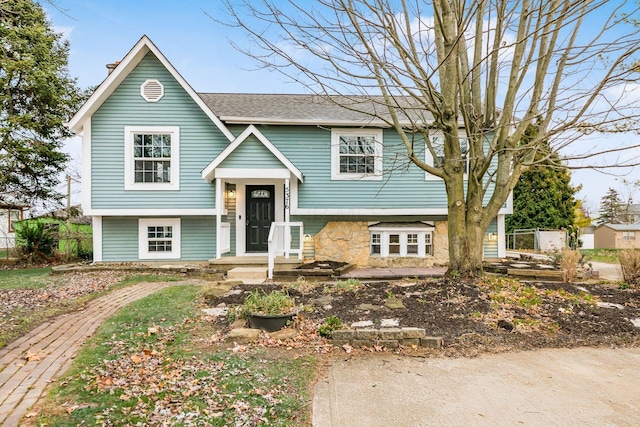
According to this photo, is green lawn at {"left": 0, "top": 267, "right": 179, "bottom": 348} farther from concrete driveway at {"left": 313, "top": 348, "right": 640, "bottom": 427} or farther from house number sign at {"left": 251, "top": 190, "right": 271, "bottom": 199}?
concrete driveway at {"left": 313, "top": 348, "right": 640, "bottom": 427}

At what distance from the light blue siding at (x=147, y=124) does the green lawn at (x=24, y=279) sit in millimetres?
2318

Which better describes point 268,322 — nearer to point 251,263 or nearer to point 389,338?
point 389,338

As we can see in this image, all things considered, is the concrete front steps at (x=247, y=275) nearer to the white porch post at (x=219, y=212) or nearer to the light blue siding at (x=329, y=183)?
the white porch post at (x=219, y=212)

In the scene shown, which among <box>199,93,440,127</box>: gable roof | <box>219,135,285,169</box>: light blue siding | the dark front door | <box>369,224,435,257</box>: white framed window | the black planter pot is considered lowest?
the black planter pot

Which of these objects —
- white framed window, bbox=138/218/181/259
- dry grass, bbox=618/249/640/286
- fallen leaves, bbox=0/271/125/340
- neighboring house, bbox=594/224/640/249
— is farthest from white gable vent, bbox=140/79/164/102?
neighboring house, bbox=594/224/640/249

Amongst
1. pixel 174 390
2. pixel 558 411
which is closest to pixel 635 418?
pixel 558 411

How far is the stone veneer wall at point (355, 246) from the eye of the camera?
10.7 meters

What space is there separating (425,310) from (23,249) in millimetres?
13894

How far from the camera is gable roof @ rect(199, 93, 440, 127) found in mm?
10891

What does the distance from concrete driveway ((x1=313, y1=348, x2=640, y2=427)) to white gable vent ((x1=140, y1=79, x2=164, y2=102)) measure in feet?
32.2

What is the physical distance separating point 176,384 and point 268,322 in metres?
1.64

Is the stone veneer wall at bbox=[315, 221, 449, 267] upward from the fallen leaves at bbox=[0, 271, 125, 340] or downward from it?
upward

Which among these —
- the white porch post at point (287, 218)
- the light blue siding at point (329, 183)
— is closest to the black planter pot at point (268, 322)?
the white porch post at point (287, 218)

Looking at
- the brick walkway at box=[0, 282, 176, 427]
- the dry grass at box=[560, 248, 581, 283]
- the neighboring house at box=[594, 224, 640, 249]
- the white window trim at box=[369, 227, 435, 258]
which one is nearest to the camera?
the brick walkway at box=[0, 282, 176, 427]
